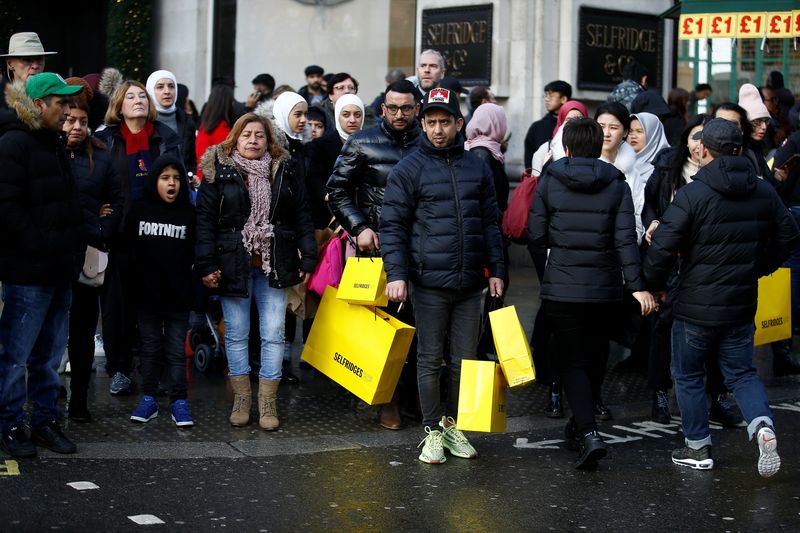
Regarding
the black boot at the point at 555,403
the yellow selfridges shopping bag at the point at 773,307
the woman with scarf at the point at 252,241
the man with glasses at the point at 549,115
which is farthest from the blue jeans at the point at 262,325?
the man with glasses at the point at 549,115

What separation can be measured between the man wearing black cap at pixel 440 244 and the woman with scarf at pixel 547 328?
0.96 meters

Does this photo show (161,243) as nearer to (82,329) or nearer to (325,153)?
(82,329)

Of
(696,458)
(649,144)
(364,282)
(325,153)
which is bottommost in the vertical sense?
(696,458)

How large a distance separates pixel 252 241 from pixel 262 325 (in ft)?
1.72

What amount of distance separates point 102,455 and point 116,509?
1.03 metres

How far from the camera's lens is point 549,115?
11703mm

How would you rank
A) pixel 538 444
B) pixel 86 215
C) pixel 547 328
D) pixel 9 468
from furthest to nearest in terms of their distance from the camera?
pixel 547 328 < pixel 86 215 < pixel 538 444 < pixel 9 468

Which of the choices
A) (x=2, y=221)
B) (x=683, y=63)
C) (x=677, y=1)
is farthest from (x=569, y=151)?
(x=683, y=63)

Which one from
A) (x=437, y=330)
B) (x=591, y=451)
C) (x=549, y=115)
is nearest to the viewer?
(x=591, y=451)

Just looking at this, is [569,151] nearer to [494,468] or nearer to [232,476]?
[494,468]

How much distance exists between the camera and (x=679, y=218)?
6.48m

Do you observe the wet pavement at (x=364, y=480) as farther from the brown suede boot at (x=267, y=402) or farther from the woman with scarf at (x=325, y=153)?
the woman with scarf at (x=325, y=153)

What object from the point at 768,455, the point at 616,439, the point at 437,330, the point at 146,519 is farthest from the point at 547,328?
the point at 146,519

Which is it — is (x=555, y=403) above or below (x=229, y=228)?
below
